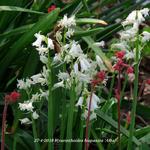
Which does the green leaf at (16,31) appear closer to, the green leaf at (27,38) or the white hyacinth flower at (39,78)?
the green leaf at (27,38)

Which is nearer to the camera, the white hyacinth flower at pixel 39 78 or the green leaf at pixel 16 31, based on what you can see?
the white hyacinth flower at pixel 39 78

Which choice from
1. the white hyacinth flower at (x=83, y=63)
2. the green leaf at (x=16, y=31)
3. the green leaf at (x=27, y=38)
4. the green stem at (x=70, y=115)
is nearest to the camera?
the white hyacinth flower at (x=83, y=63)

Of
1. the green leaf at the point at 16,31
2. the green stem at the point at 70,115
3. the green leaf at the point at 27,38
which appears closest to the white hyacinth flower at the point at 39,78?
the green stem at the point at 70,115

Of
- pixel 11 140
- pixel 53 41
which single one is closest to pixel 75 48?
pixel 53 41

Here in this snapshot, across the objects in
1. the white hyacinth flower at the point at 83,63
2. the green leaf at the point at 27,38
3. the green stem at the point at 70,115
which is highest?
the green leaf at the point at 27,38

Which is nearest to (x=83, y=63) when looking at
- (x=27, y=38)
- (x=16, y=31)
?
(x=27, y=38)

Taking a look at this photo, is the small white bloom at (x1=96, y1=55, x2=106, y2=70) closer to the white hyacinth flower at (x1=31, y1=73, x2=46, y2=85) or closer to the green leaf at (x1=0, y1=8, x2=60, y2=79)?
the white hyacinth flower at (x1=31, y1=73, x2=46, y2=85)

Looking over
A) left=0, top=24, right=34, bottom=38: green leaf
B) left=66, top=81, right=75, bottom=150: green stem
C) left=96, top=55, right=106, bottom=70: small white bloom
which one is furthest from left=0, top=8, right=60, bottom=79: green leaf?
left=66, top=81, right=75, bottom=150: green stem

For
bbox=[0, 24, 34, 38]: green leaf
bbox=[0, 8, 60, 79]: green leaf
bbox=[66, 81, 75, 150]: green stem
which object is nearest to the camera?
bbox=[66, 81, 75, 150]: green stem

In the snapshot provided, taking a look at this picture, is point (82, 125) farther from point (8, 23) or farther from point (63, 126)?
point (8, 23)

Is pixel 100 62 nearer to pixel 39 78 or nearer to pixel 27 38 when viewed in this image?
pixel 39 78

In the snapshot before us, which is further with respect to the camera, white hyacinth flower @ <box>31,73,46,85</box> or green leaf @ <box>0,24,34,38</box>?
green leaf @ <box>0,24,34,38</box>
